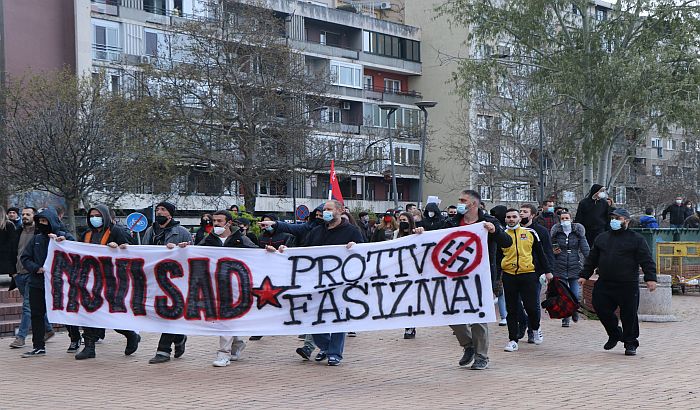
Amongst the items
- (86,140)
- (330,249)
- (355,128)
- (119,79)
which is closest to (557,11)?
(86,140)

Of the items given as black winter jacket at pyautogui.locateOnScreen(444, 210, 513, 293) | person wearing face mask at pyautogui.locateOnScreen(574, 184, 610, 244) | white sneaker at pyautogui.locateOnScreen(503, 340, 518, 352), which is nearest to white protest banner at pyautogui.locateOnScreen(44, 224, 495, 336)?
Answer: black winter jacket at pyautogui.locateOnScreen(444, 210, 513, 293)

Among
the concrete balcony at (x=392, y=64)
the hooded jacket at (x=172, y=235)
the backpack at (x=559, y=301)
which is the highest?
the concrete balcony at (x=392, y=64)

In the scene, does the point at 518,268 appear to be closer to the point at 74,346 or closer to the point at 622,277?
the point at 622,277

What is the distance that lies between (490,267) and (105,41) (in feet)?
148

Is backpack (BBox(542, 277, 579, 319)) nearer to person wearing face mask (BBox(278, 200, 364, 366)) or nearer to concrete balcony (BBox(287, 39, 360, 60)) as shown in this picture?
person wearing face mask (BBox(278, 200, 364, 366))

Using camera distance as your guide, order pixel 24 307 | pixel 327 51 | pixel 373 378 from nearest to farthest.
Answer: pixel 373 378 < pixel 24 307 < pixel 327 51

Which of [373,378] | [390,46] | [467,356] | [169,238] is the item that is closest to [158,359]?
[169,238]

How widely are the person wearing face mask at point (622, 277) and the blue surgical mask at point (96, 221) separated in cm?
620

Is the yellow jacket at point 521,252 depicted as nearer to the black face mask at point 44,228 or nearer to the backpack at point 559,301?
the backpack at point 559,301

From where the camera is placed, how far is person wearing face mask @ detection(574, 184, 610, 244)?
19625 millimetres

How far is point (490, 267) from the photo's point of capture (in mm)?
11898

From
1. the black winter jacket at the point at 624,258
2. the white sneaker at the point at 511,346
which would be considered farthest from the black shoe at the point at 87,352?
the black winter jacket at the point at 624,258

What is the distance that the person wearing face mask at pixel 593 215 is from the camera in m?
19.6

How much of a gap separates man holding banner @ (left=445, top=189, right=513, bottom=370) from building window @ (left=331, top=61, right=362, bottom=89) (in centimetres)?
5547
